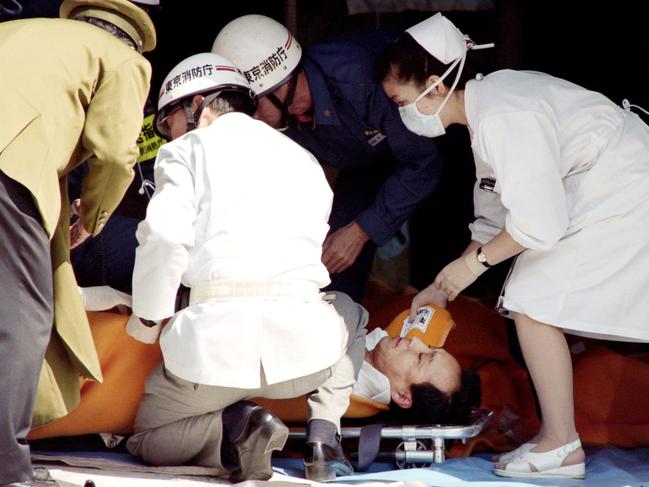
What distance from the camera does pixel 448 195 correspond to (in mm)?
5648

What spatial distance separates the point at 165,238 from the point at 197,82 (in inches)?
27.6

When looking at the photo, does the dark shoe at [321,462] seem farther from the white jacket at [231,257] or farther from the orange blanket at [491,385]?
the orange blanket at [491,385]

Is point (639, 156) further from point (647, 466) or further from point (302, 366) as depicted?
point (302, 366)

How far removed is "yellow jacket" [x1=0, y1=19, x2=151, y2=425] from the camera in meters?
3.11

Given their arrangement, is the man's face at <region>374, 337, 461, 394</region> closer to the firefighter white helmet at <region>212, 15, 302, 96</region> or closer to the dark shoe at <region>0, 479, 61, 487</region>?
the firefighter white helmet at <region>212, 15, 302, 96</region>

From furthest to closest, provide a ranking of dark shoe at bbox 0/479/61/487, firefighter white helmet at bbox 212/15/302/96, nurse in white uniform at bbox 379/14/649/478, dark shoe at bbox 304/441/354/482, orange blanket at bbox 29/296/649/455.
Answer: firefighter white helmet at bbox 212/15/302/96 < orange blanket at bbox 29/296/649/455 < nurse in white uniform at bbox 379/14/649/478 < dark shoe at bbox 304/441/354/482 < dark shoe at bbox 0/479/61/487

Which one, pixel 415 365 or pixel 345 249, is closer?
pixel 415 365

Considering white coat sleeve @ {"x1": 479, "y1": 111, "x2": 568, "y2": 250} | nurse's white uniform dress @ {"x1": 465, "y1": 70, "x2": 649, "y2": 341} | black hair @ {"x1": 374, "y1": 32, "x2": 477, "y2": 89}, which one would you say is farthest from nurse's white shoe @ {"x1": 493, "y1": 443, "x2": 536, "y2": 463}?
black hair @ {"x1": 374, "y1": 32, "x2": 477, "y2": 89}

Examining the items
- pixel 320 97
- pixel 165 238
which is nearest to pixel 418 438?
pixel 165 238

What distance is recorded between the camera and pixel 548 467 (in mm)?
3779

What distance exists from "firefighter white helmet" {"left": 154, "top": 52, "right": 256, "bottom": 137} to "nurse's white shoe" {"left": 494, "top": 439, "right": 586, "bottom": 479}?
4.91 feet

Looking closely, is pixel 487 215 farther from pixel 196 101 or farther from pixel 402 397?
pixel 196 101

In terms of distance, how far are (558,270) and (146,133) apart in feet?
5.89

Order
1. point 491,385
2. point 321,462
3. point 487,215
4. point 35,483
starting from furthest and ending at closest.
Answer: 1. point 491,385
2. point 487,215
3. point 321,462
4. point 35,483
